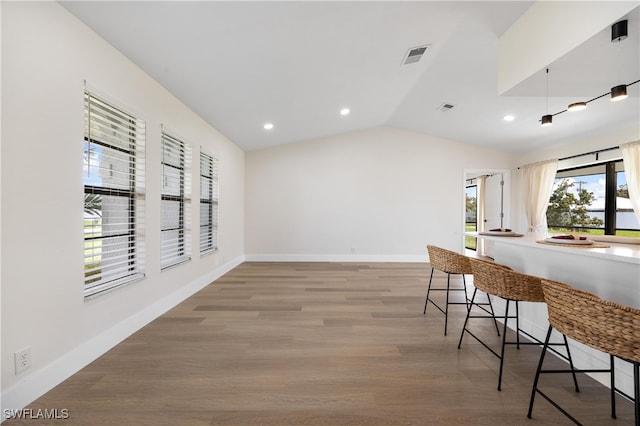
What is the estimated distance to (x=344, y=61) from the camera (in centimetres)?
326

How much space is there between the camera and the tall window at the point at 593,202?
4.62 meters

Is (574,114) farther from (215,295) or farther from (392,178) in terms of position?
(215,295)

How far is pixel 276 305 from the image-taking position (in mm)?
3561

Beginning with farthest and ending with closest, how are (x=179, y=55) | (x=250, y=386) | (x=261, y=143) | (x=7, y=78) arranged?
(x=261, y=143) < (x=179, y=55) < (x=250, y=386) < (x=7, y=78)

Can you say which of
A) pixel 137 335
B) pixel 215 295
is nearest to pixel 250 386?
pixel 137 335

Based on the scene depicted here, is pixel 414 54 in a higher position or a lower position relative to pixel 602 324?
higher

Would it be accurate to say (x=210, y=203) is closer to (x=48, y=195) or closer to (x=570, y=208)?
(x=48, y=195)

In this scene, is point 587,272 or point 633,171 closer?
point 587,272

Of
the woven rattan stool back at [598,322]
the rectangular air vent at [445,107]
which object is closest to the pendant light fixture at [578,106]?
the woven rattan stool back at [598,322]

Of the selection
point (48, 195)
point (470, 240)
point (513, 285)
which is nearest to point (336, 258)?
point (513, 285)

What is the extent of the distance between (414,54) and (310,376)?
11.8 ft

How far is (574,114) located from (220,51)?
5.17 metres

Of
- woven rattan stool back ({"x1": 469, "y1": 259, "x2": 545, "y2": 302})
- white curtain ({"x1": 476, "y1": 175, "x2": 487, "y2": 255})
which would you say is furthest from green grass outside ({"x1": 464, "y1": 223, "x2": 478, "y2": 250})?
woven rattan stool back ({"x1": 469, "y1": 259, "x2": 545, "y2": 302})

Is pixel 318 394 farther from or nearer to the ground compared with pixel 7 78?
nearer to the ground
